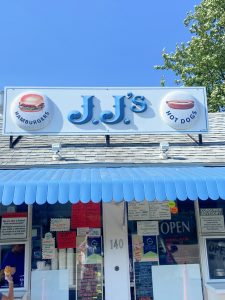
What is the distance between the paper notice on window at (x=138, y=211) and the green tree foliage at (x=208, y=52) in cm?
1300

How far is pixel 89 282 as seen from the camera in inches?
247

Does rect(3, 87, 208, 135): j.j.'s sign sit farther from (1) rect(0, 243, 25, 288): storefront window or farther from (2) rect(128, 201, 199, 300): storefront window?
(1) rect(0, 243, 25, 288): storefront window

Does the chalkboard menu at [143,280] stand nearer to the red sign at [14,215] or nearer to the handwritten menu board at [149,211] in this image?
the handwritten menu board at [149,211]

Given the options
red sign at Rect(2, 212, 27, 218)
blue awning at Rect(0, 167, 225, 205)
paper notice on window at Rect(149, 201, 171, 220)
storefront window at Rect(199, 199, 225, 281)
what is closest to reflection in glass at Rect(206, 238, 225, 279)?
storefront window at Rect(199, 199, 225, 281)

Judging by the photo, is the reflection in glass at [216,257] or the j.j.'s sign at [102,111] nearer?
the reflection in glass at [216,257]

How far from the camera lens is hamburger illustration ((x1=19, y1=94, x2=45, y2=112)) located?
734 centimetres

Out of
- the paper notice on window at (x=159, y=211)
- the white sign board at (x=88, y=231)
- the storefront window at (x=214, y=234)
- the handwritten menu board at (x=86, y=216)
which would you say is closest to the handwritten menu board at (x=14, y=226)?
the handwritten menu board at (x=86, y=216)

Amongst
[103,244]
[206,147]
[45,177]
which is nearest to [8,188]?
[45,177]

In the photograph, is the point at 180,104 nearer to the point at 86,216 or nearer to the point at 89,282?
the point at 86,216

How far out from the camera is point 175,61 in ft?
66.5

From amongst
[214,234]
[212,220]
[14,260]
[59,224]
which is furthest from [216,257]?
[14,260]

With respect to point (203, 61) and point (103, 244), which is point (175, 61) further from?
point (103, 244)

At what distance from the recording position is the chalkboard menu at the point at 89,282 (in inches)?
245

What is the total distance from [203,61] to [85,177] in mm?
14473
